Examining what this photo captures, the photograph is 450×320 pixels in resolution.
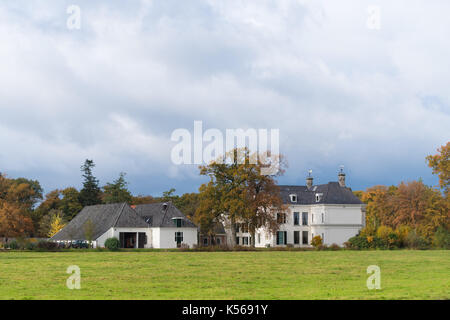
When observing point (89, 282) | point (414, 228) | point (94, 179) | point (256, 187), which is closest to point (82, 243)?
point (256, 187)

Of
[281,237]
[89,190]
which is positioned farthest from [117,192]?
[281,237]

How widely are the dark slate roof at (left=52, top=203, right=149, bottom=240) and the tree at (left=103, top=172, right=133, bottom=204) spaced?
15.1 meters

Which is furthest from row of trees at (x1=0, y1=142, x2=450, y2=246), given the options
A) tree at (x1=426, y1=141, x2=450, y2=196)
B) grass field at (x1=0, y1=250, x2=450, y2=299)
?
grass field at (x1=0, y1=250, x2=450, y2=299)

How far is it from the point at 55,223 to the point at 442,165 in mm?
48717

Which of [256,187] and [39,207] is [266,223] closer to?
[256,187]

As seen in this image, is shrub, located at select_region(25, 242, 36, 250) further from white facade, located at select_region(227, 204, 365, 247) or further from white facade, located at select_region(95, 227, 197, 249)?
white facade, located at select_region(227, 204, 365, 247)

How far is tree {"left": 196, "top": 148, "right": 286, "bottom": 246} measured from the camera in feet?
213

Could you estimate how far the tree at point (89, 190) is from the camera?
9175 cm

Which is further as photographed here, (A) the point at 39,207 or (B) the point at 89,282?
(A) the point at 39,207

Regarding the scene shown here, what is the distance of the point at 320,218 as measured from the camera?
79.1 m

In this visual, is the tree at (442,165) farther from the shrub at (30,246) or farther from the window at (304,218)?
the shrub at (30,246)

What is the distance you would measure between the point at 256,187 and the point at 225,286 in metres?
47.8
